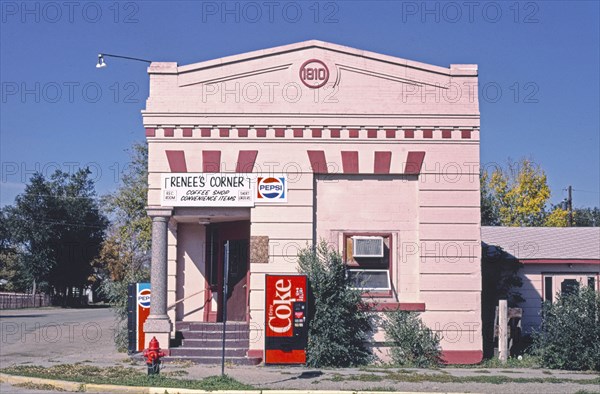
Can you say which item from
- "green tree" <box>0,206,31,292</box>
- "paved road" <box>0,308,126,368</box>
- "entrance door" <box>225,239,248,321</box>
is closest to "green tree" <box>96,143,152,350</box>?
"paved road" <box>0,308,126,368</box>

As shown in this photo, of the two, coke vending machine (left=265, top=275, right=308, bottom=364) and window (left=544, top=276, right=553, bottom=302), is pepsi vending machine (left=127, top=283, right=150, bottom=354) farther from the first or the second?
window (left=544, top=276, right=553, bottom=302)

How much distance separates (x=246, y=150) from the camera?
682 inches

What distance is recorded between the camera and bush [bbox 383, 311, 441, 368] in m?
16.7

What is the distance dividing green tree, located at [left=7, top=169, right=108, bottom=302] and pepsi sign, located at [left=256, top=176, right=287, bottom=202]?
48598 mm

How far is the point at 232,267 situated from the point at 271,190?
9.41ft

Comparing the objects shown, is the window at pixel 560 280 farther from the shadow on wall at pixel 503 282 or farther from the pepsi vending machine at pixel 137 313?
the pepsi vending machine at pixel 137 313

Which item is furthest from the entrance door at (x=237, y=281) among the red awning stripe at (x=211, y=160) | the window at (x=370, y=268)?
the window at (x=370, y=268)

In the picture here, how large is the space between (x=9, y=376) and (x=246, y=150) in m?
6.84

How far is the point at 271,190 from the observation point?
56.5 ft

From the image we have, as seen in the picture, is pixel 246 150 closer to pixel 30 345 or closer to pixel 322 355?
pixel 322 355

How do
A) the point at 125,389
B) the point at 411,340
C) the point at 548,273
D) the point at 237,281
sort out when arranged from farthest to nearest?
the point at 548,273
the point at 237,281
the point at 411,340
the point at 125,389

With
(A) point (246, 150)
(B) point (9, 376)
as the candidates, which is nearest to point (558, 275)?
(A) point (246, 150)

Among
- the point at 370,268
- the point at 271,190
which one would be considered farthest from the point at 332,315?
the point at 271,190

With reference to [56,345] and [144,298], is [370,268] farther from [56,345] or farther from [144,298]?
[56,345]
